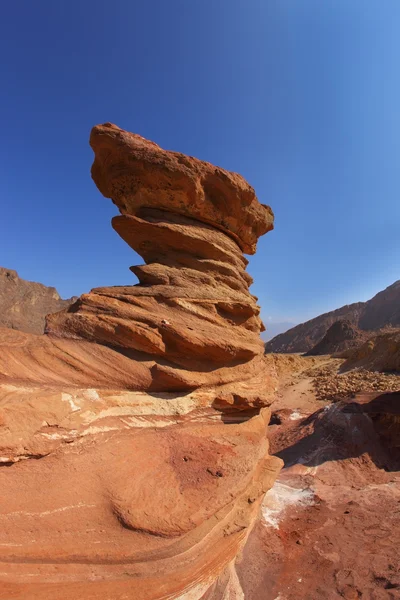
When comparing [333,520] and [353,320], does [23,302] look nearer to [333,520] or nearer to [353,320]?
[333,520]

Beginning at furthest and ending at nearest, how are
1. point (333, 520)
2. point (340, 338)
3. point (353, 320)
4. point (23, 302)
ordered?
point (353, 320) < point (340, 338) < point (23, 302) < point (333, 520)

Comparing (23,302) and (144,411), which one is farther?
(23,302)

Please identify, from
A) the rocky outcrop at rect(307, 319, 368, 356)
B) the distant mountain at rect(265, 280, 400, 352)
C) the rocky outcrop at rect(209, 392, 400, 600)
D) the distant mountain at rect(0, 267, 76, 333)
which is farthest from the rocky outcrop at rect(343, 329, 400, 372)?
the distant mountain at rect(265, 280, 400, 352)

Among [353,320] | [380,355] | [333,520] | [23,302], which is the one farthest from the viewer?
[353,320]

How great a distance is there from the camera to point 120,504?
3.51 metres

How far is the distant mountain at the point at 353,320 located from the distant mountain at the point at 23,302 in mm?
55747

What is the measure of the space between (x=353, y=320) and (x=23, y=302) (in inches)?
2910

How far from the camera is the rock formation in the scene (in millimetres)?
3250

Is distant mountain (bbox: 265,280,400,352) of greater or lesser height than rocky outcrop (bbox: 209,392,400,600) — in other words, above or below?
above

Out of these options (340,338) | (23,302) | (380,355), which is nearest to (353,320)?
(340,338)

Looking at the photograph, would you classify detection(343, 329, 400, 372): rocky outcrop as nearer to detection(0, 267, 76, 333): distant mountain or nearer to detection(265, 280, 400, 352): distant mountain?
detection(0, 267, 76, 333): distant mountain

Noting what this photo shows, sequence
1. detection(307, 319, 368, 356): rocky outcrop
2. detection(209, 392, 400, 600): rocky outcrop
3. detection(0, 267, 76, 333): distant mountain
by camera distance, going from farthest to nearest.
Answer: detection(307, 319, 368, 356): rocky outcrop
detection(0, 267, 76, 333): distant mountain
detection(209, 392, 400, 600): rocky outcrop

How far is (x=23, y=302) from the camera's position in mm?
33531

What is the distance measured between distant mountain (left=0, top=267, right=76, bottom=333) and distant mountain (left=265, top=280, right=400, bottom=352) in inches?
2195
